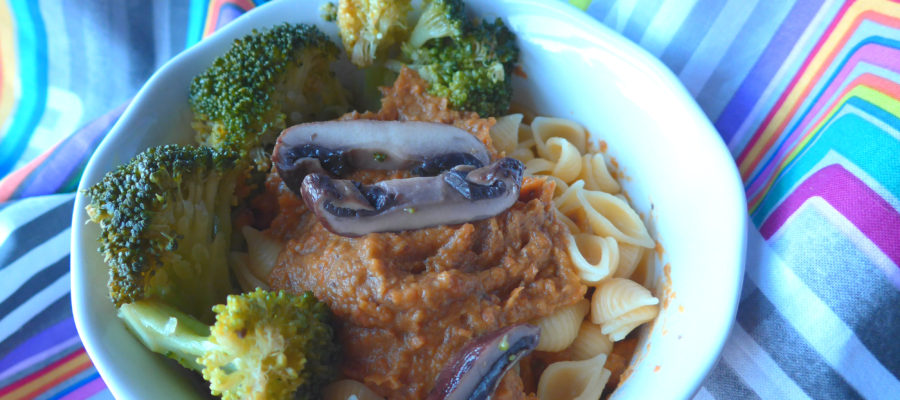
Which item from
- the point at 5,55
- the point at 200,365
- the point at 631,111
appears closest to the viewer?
the point at 200,365

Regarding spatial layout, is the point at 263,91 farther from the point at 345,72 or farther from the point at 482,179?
the point at 482,179

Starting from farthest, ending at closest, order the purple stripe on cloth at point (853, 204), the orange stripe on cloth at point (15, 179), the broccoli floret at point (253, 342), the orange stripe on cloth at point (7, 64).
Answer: the orange stripe on cloth at point (7, 64), the orange stripe on cloth at point (15, 179), the purple stripe on cloth at point (853, 204), the broccoli floret at point (253, 342)

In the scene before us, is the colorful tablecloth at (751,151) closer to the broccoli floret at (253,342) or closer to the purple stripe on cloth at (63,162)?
the purple stripe on cloth at (63,162)

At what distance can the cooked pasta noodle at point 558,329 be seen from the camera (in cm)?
240

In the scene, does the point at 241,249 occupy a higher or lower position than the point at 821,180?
lower

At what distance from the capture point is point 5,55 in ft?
13.6

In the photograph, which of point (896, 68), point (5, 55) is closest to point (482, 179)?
point (896, 68)

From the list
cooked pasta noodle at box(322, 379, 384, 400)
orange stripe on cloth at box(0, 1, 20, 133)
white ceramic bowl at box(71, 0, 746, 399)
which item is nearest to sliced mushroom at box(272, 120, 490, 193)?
white ceramic bowl at box(71, 0, 746, 399)

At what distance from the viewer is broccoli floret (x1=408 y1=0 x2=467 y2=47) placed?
279cm

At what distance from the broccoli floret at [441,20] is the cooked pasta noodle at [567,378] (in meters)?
1.39

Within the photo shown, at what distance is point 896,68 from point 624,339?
4.30 ft

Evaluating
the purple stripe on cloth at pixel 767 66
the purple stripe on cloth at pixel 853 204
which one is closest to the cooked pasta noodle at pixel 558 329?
the purple stripe on cloth at pixel 853 204

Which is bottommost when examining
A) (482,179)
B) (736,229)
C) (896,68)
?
(482,179)

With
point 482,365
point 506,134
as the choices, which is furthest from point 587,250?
point 482,365
